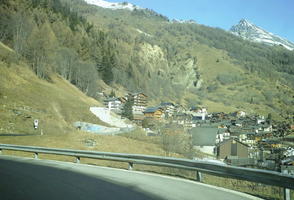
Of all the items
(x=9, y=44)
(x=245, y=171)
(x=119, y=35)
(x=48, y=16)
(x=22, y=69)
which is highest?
(x=119, y=35)

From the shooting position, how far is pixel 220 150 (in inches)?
2296

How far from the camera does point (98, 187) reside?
9.79 metres

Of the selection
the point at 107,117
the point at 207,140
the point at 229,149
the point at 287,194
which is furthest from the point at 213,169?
the point at 107,117

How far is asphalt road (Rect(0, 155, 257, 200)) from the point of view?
27.6 ft

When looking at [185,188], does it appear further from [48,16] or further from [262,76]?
[262,76]

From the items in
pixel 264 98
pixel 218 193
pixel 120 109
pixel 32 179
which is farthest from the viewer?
pixel 264 98

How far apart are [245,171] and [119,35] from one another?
173 m

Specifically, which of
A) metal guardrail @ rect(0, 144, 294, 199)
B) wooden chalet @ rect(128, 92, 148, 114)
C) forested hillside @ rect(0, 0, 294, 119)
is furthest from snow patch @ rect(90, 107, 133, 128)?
metal guardrail @ rect(0, 144, 294, 199)

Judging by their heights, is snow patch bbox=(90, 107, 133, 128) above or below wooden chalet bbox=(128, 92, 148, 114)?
below

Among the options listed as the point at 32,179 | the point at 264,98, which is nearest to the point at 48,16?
the point at 32,179

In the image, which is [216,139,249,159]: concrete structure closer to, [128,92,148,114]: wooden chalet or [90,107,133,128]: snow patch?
[90,107,133,128]: snow patch

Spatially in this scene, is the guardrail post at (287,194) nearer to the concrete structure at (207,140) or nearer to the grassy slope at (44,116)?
the grassy slope at (44,116)

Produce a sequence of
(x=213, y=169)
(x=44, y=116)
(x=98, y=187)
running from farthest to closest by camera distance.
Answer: (x=44, y=116) < (x=213, y=169) < (x=98, y=187)

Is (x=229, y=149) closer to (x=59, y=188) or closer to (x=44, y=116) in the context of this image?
(x=44, y=116)
